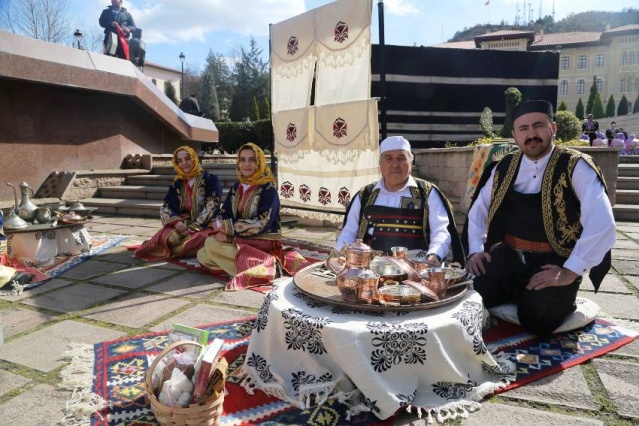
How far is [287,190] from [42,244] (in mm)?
3045

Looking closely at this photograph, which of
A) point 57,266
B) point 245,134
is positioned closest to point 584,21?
point 245,134

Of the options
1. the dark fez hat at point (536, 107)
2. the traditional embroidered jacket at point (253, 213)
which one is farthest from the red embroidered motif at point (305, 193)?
the dark fez hat at point (536, 107)

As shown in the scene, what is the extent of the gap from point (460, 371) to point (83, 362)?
2.13m

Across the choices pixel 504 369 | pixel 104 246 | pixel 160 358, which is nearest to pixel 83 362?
pixel 160 358

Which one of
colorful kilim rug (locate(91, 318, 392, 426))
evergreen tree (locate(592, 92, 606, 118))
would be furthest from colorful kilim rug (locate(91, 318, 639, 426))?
evergreen tree (locate(592, 92, 606, 118))

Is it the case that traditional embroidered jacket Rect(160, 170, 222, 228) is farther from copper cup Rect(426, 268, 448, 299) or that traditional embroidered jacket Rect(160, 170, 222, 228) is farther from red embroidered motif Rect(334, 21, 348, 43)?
copper cup Rect(426, 268, 448, 299)

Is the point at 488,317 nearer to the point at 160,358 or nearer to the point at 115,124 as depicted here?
the point at 160,358

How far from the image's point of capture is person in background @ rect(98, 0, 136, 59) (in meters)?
12.5

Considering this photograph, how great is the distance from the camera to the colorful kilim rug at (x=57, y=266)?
14.0ft

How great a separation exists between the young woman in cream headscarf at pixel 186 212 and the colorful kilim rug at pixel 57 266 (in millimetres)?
645

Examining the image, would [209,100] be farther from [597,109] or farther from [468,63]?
[597,109]

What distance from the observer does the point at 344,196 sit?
5.46 metres

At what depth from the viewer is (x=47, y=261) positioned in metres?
4.80

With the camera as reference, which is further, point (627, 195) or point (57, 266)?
point (627, 195)
